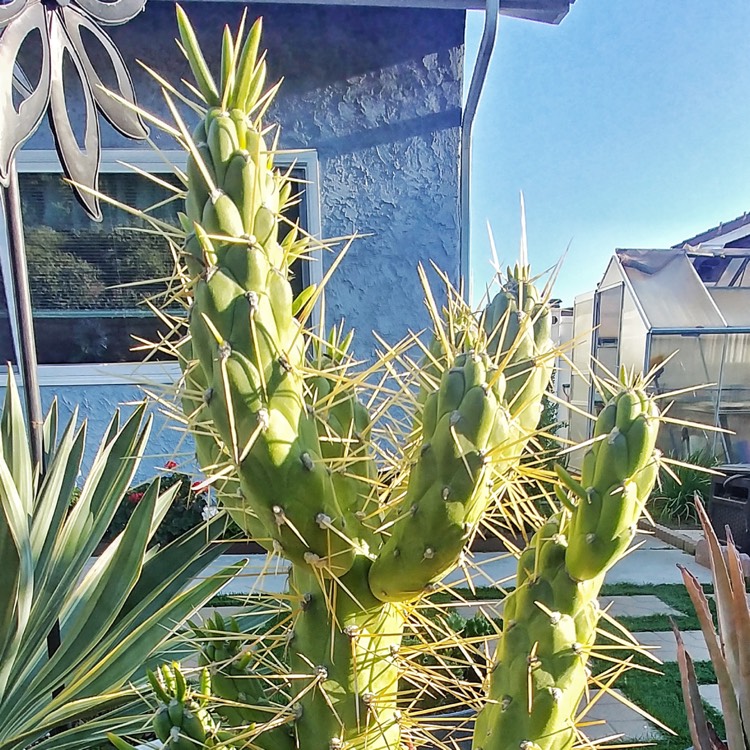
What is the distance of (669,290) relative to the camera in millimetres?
6438

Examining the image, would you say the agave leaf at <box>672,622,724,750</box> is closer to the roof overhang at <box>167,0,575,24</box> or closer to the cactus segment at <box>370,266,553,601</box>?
the cactus segment at <box>370,266,553,601</box>

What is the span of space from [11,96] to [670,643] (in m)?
3.45

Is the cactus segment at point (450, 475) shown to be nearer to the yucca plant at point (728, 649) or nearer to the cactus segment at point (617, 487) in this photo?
the cactus segment at point (617, 487)

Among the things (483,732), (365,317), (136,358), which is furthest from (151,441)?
(483,732)

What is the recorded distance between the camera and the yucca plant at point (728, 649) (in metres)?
1.21

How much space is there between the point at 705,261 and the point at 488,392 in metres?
7.46

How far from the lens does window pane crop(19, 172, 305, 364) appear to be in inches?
158

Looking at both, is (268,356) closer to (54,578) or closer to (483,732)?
(483,732)

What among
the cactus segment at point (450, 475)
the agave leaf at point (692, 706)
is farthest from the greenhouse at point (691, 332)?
A: the cactus segment at point (450, 475)

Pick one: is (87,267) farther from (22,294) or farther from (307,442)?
(307,442)

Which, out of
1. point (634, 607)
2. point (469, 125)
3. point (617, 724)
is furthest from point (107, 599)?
point (469, 125)

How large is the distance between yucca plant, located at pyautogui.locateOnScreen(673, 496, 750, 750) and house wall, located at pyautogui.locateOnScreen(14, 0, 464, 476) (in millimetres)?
2920

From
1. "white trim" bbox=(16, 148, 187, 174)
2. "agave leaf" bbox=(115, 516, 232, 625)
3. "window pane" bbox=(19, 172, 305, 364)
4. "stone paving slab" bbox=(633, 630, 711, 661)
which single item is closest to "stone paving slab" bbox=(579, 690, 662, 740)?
"stone paving slab" bbox=(633, 630, 711, 661)

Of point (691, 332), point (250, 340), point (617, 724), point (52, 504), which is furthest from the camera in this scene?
point (691, 332)
